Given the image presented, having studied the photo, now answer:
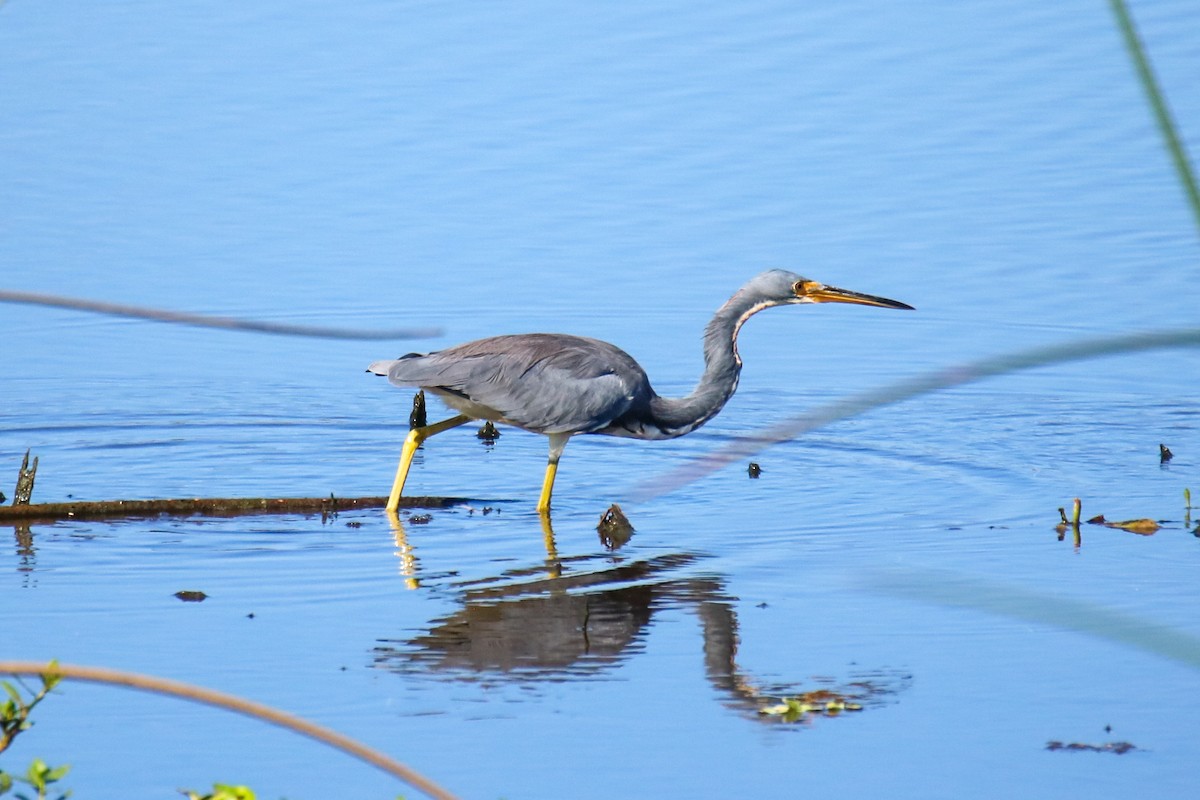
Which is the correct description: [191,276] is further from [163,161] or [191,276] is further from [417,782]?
[417,782]

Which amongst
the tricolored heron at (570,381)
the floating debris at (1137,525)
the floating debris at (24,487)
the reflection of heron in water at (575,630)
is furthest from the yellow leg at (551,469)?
the floating debris at (1137,525)

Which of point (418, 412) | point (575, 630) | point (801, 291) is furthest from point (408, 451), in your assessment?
point (575, 630)

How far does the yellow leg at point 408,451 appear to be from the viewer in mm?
8531

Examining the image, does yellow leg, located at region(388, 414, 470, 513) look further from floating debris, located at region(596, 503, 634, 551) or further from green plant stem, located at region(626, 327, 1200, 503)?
green plant stem, located at region(626, 327, 1200, 503)

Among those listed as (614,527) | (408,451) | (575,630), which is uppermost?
(408,451)

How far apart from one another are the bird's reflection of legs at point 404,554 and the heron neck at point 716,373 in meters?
1.46

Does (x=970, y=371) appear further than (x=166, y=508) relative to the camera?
No

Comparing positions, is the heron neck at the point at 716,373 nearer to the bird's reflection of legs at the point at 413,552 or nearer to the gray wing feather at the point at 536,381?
the gray wing feather at the point at 536,381

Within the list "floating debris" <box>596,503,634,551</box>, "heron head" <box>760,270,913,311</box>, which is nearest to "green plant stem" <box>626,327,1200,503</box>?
"floating debris" <box>596,503,634,551</box>

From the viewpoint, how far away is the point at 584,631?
20.9 ft

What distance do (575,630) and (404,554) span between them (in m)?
1.50

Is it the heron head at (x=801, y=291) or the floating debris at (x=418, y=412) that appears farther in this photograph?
the floating debris at (x=418, y=412)

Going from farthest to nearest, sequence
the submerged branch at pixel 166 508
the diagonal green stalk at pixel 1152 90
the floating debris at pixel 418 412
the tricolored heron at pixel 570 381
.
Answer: the floating debris at pixel 418 412 < the tricolored heron at pixel 570 381 < the submerged branch at pixel 166 508 < the diagonal green stalk at pixel 1152 90

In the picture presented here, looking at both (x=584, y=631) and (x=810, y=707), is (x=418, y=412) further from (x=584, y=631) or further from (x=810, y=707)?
(x=810, y=707)
